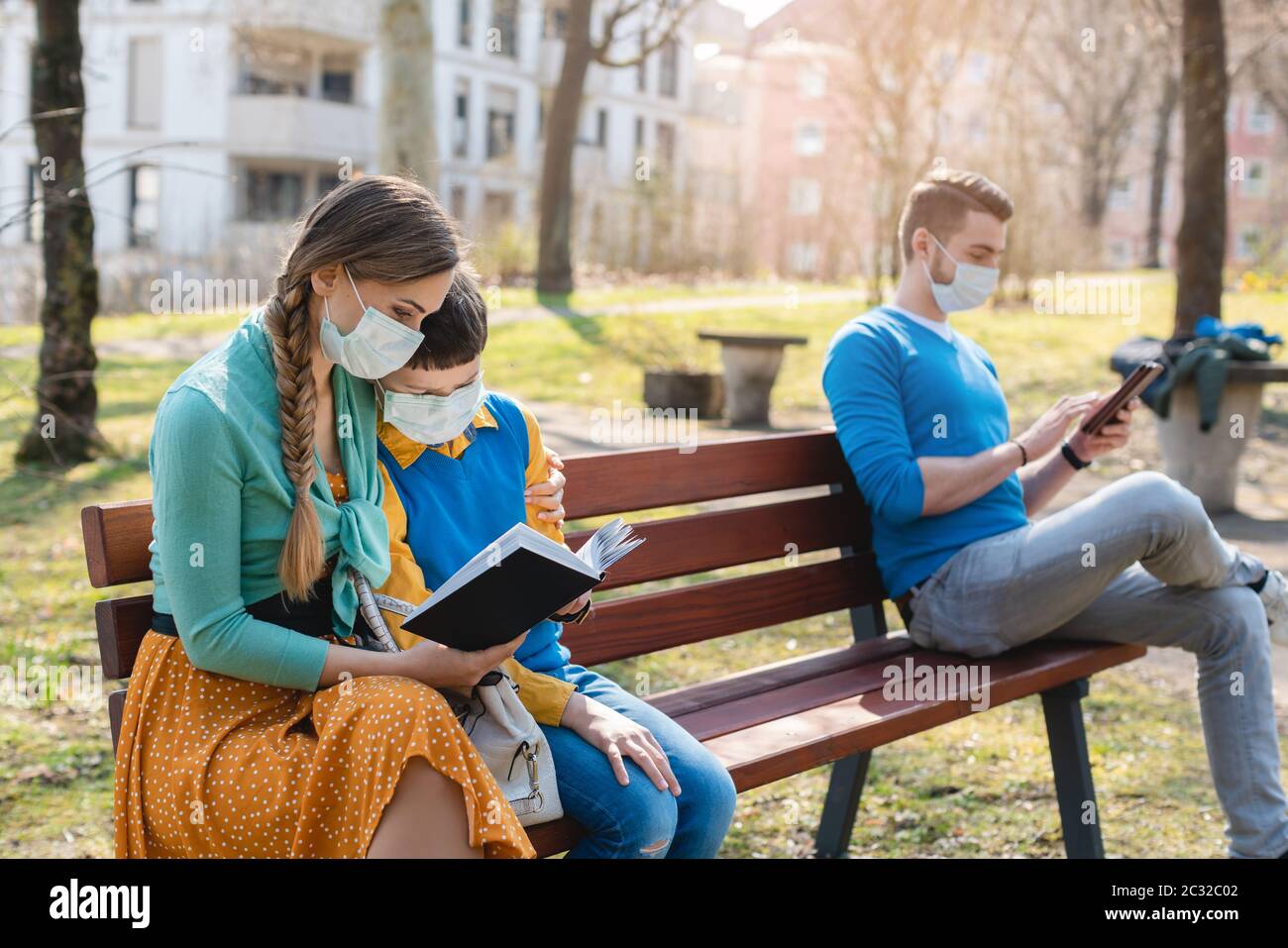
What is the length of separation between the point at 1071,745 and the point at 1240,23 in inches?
683

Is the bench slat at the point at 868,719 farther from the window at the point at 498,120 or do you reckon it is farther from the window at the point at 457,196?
the window at the point at 498,120

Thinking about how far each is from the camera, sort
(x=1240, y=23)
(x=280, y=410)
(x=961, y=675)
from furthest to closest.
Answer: (x=1240, y=23), (x=961, y=675), (x=280, y=410)

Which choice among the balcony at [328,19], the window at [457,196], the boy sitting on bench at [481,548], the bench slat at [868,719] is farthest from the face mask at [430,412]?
the window at [457,196]

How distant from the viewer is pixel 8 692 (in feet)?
15.0

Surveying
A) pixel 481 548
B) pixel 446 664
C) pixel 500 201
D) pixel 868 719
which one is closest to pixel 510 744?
pixel 446 664

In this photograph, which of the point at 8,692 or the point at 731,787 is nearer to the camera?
the point at 731,787

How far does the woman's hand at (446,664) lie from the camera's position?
7.64 ft

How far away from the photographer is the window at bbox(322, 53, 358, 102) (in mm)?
34500

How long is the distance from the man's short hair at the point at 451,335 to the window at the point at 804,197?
96.6ft

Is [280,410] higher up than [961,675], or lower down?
higher up

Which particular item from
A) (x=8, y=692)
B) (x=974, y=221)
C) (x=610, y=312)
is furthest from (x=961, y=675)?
(x=610, y=312)
